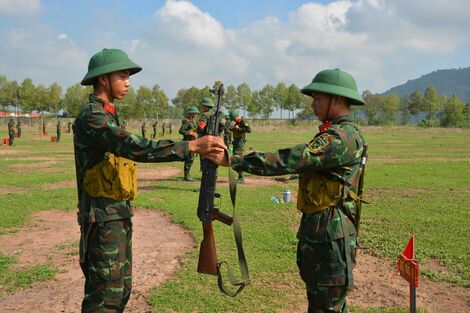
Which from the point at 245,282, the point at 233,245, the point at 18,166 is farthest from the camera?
the point at 18,166

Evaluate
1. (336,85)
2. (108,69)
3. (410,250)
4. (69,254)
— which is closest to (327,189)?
(336,85)

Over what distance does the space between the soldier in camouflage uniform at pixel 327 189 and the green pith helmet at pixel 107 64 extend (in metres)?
1.20

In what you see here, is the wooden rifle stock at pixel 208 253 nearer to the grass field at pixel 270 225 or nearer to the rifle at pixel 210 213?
the rifle at pixel 210 213

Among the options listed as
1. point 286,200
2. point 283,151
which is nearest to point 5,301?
point 283,151

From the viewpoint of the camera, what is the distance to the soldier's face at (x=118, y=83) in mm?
3514

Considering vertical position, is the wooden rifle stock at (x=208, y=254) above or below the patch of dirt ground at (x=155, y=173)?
above

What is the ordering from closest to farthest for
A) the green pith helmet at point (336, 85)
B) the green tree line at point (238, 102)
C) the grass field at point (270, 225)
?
the green pith helmet at point (336, 85) < the grass field at point (270, 225) < the green tree line at point (238, 102)

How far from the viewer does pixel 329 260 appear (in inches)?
122

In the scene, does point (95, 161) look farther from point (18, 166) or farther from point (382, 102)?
point (382, 102)

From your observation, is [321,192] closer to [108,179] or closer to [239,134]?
[108,179]

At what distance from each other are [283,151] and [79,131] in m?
1.55

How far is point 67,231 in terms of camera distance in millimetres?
7961

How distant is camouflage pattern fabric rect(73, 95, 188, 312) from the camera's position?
10.4 ft

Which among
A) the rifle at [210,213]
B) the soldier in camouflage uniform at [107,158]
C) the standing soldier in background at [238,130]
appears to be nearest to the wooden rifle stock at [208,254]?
the rifle at [210,213]
